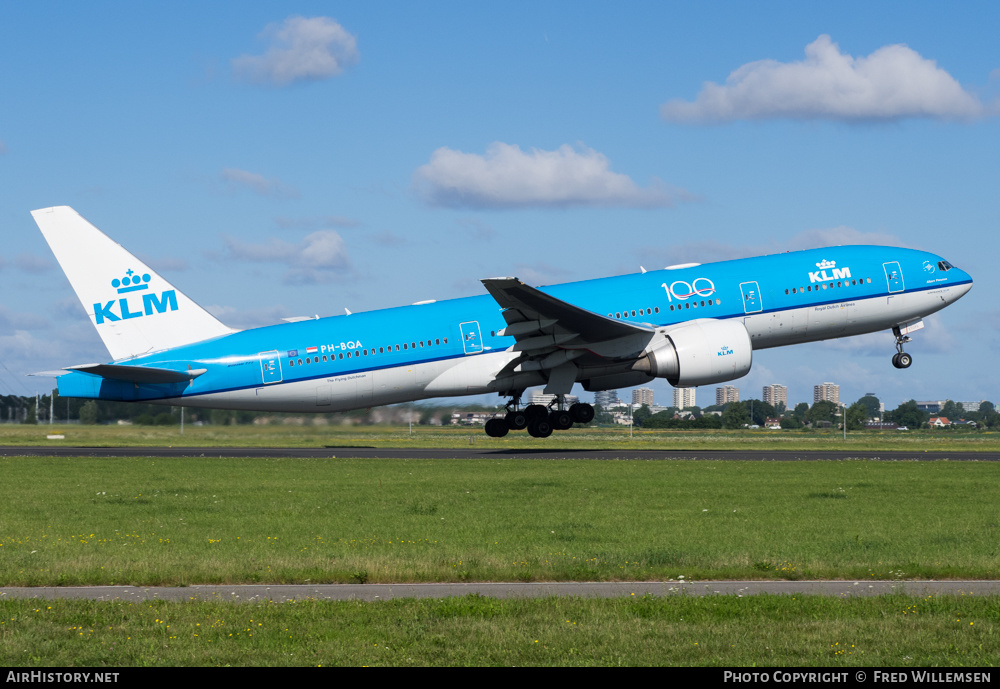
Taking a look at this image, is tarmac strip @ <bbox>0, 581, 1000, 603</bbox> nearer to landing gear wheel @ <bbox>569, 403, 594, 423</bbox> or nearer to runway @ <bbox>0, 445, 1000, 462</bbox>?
runway @ <bbox>0, 445, 1000, 462</bbox>

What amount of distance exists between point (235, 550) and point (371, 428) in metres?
26.6

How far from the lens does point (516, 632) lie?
35.1 ft

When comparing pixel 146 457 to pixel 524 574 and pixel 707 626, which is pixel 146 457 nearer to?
pixel 524 574

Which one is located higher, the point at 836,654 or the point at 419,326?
the point at 419,326

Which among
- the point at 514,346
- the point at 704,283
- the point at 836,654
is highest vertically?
the point at 704,283

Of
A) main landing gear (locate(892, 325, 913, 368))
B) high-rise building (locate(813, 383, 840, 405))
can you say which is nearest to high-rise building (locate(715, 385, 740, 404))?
high-rise building (locate(813, 383, 840, 405))

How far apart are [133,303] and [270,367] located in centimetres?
620

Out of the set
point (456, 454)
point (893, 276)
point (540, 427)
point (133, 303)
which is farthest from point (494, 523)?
point (893, 276)

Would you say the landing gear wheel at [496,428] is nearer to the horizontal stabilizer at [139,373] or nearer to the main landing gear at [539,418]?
the main landing gear at [539,418]

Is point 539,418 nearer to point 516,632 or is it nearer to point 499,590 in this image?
point 499,590

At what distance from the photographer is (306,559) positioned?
620 inches

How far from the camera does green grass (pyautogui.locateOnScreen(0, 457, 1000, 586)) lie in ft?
49.0

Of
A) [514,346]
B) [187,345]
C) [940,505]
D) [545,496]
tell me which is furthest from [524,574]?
[187,345]

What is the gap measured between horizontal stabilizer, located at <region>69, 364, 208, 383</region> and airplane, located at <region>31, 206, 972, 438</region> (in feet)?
0.25
